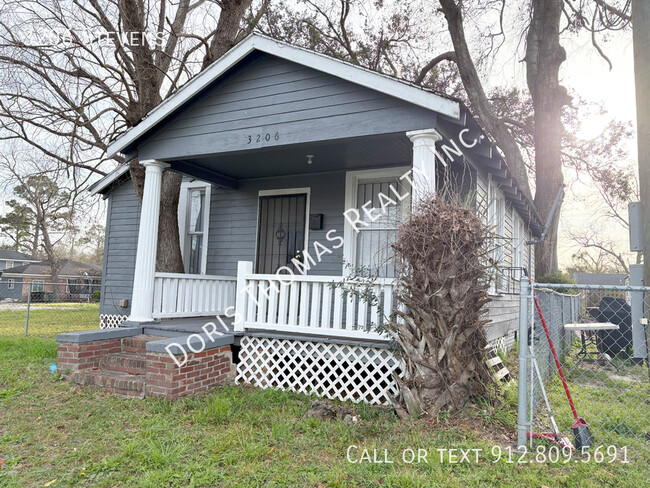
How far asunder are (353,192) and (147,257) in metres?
3.35

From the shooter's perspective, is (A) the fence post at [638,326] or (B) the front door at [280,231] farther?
(B) the front door at [280,231]

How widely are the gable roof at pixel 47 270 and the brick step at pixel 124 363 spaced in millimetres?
31752

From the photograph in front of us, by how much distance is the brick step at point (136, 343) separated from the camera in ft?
19.7

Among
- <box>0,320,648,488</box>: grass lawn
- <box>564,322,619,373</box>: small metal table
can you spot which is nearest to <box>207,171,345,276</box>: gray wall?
<box>0,320,648,488</box>: grass lawn

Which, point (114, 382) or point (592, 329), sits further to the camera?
point (592, 329)

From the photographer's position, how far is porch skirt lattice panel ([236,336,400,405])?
493cm

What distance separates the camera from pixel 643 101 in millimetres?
4289

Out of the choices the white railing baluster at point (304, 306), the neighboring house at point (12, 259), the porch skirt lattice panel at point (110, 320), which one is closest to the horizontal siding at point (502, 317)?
the white railing baluster at point (304, 306)

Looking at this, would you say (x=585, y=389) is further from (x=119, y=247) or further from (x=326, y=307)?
(x=119, y=247)

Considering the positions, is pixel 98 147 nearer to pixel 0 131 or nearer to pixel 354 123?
pixel 0 131

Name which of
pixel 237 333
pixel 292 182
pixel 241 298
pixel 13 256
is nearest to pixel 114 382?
pixel 237 333

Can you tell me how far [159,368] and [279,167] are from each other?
3.97 m

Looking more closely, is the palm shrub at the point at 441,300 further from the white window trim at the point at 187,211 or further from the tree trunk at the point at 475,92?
the tree trunk at the point at 475,92

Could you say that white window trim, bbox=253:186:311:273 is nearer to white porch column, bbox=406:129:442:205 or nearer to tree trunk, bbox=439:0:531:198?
white porch column, bbox=406:129:442:205
